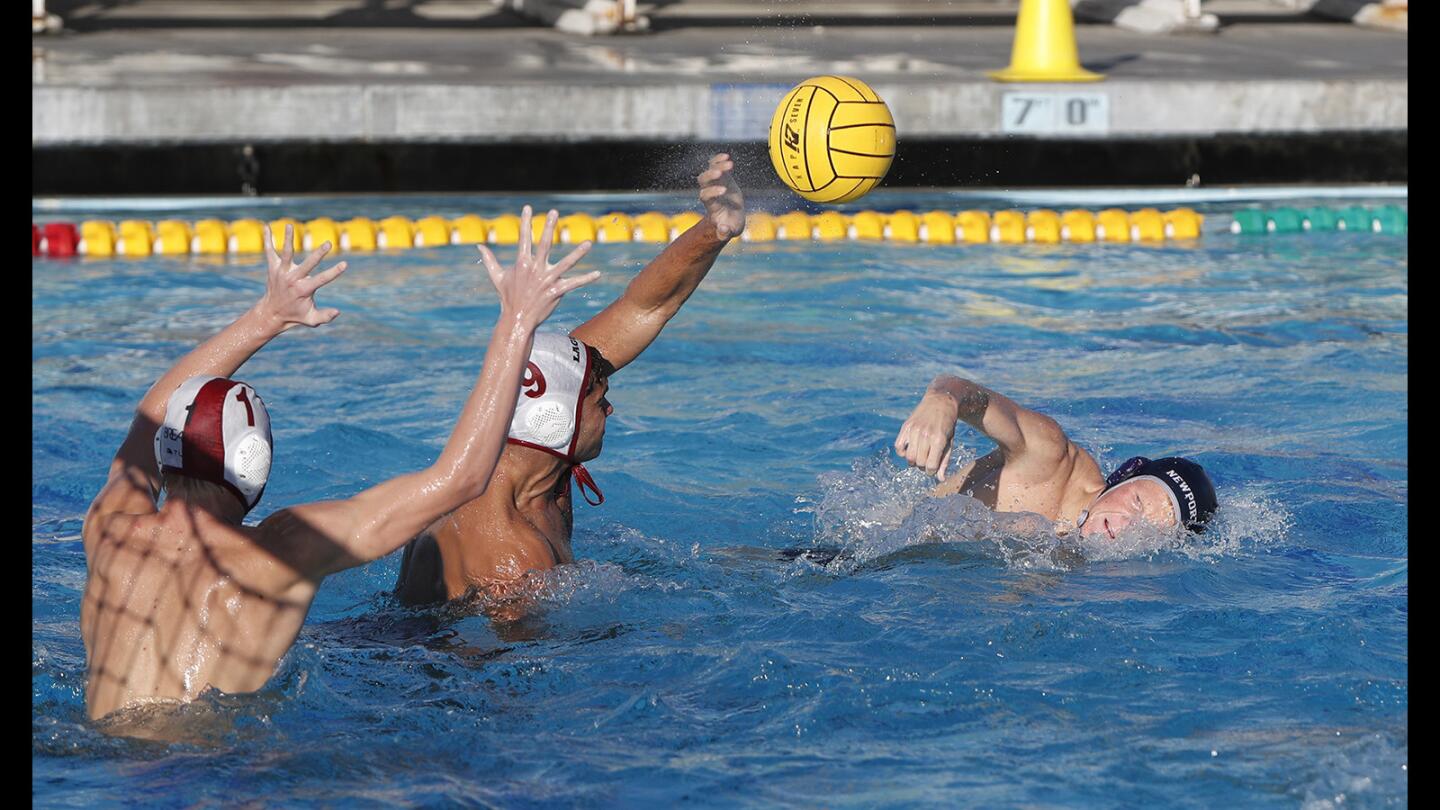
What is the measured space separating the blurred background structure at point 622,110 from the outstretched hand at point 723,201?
555cm

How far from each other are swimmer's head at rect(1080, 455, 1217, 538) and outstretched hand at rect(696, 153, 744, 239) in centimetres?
116

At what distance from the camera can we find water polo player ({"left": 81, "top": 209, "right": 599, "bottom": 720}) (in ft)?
8.53

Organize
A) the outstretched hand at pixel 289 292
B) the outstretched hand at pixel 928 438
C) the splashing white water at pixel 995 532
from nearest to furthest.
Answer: the outstretched hand at pixel 289 292, the outstretched hand at pixel 928 438, the splashing white water at pixel 995 532

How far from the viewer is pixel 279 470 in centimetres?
535

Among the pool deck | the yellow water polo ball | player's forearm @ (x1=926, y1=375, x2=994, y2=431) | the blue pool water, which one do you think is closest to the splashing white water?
the blue pool water

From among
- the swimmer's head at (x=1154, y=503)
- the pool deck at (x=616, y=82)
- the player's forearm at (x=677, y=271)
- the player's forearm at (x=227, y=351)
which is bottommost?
the swimmer's head at (x=1154, y=503)

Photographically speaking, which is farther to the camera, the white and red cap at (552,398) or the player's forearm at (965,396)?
the player's forearm at (965,396)

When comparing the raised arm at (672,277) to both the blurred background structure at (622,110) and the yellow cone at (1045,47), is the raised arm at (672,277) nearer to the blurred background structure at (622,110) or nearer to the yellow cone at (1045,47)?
the blurred background structure at (622,110)

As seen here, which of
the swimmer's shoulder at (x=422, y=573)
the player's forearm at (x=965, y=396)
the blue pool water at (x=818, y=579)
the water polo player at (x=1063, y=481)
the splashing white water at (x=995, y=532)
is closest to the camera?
the blue pool water at (x=818, y=579)

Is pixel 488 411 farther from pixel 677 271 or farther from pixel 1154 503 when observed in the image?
pixel 1154 503

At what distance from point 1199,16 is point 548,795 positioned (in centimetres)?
1055

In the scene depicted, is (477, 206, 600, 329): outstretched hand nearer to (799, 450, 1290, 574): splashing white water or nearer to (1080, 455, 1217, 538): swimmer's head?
(799, 450, 1290, 574): splashing white water

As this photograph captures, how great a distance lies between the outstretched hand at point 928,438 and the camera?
3363 mm

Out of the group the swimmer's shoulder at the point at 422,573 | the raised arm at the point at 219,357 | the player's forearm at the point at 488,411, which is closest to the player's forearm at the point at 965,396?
the swimmer's shoulder at the point at 422,573
